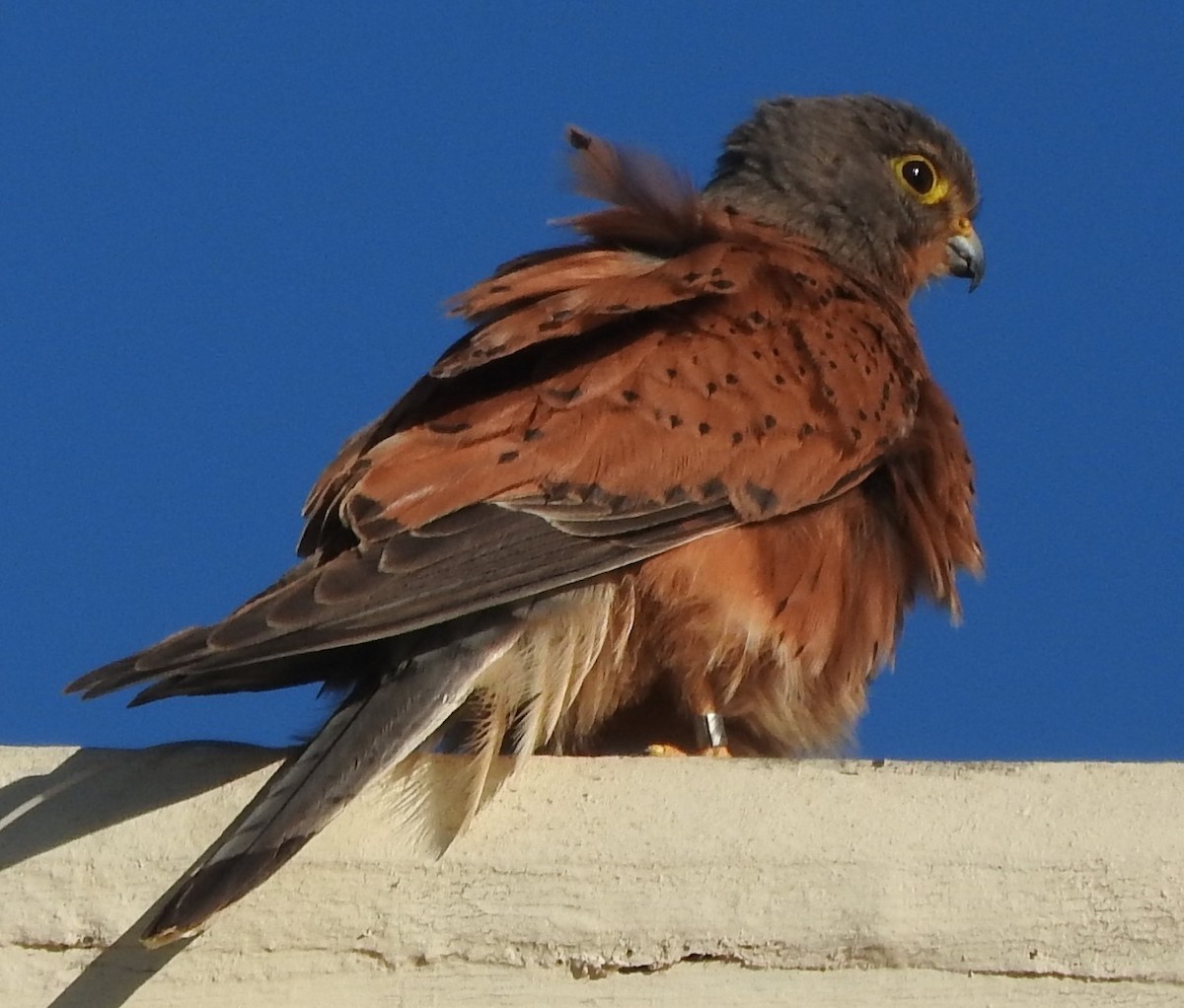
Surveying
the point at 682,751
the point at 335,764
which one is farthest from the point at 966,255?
the point at 335,764

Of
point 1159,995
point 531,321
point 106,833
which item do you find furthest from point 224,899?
point 531,321

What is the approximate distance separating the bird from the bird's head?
0.53 m

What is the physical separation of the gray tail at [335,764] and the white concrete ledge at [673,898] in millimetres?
66

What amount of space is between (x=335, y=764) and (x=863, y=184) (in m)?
2.38

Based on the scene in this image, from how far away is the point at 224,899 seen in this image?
2094mm

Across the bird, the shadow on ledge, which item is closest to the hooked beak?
the bird

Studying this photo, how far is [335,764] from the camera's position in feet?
7.66

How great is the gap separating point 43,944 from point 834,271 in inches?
81.8

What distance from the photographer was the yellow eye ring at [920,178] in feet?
14.3

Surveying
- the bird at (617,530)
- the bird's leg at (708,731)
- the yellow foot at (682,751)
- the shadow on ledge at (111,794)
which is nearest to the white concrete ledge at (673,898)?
the shadow on ledge at (111,794)

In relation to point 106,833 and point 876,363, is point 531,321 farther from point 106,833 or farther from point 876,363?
point 106,833

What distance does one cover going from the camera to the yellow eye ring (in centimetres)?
434

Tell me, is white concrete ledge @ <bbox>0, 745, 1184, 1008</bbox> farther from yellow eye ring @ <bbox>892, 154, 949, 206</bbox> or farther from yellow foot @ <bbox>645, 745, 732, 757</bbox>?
yellow eye ring @ <bbox>892, 154, 949, 206</bbox>

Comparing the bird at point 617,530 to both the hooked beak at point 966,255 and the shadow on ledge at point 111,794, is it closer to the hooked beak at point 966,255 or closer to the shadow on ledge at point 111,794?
the shadow on ledge at point 111,794
